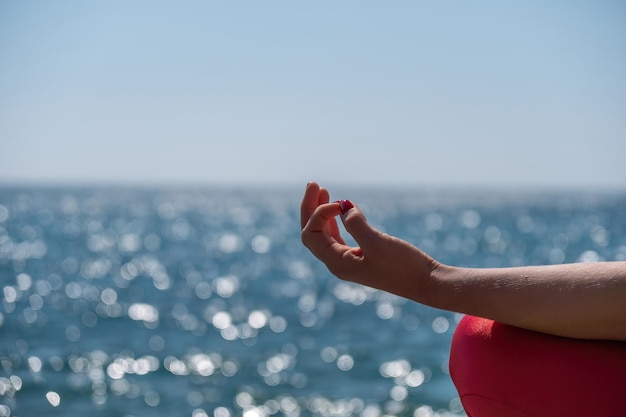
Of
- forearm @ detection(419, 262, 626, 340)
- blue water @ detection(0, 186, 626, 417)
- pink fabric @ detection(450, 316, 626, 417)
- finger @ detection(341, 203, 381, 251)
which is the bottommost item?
blue water @ detection(0, 186, 626, 417)

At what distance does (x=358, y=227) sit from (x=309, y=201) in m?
→ 0.20

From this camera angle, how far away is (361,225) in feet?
6.06

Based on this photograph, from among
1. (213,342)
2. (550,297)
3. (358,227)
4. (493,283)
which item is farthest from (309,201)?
(213,342)

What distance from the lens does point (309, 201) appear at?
2008 millimetres

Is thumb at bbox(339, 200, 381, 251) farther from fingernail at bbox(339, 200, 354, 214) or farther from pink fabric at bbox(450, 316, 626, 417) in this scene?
pink fabric at bbox(450, 316, 626, 417)

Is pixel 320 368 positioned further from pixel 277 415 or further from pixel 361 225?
pixel 361 225

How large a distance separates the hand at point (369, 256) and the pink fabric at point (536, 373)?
0.17 meters

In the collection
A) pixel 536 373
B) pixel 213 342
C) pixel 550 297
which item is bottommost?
pixel 213 342

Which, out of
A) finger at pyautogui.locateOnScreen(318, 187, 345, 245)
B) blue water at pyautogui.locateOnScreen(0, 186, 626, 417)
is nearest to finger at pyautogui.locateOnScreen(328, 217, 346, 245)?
finger at pyautogui.locateOnScreen(318, 187, 345, 245)

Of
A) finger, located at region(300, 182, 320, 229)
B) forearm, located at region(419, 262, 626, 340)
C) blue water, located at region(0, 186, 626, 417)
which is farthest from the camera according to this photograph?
blue water, located at region(0, 186, 626, 417)

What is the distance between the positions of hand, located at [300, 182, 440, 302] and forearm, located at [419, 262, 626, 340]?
0.21 ft

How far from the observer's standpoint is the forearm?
5.35 feet

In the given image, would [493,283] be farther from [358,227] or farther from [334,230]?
[334,230]

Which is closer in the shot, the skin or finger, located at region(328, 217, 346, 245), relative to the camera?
the skin
